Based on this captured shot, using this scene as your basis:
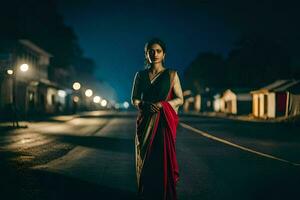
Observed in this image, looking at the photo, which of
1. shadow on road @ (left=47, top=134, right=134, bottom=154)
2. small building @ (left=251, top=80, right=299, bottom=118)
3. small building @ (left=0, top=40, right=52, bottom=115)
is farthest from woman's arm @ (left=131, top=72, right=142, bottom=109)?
small building @ (left=251, top=80, right=299, bottom=118)

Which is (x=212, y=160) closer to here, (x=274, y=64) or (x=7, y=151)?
(x=7, y=151)

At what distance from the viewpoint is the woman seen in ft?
16.1

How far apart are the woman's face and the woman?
0.04 feet

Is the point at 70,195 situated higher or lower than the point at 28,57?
lower

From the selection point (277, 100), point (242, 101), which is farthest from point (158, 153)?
point (242, 101)

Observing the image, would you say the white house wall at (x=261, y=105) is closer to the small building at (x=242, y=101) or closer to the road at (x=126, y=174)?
the small building at (x=242, y=101)

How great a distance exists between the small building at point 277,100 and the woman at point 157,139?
3366 cm

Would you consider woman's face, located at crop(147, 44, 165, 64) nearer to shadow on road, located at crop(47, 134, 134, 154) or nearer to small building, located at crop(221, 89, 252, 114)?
shadow on road, located at crop(47, 134, 134, 154)

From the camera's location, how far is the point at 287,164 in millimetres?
10484

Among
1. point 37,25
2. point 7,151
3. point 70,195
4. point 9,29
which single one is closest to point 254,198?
point 70,195

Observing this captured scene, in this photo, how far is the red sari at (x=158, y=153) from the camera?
492 centimetres

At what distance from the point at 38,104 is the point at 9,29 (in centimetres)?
1210

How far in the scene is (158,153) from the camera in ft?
16.2

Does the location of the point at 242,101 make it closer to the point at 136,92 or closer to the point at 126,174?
the point at 126,174
